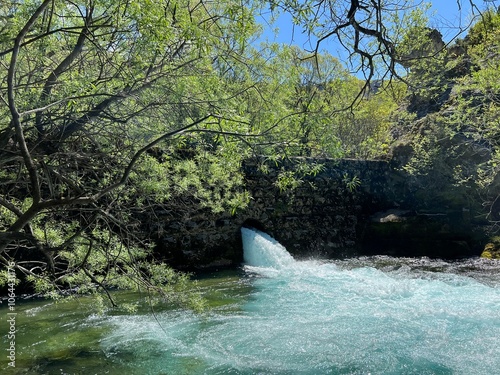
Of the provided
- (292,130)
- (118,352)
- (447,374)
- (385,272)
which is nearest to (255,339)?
(118,352)

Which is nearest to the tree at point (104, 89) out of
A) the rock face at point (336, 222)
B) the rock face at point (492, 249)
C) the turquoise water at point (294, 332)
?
the turquoise water at point (294, 332)

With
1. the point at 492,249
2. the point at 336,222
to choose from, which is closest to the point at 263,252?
the point at 336,222

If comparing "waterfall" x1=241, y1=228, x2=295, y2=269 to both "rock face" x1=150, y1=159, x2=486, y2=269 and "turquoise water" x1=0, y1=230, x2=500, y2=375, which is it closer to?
"rock face" x1=150, y1=159, x2=486, y2=269

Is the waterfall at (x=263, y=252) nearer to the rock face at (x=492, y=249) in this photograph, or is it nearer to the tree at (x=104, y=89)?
the rock face at (x=492, y=249)

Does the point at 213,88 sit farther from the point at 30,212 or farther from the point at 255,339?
the point at 255,339

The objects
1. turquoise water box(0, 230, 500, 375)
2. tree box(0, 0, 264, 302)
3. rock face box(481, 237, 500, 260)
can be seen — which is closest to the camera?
tree box(0, 0, 264, 302)

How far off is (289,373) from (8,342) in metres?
A: 3.90

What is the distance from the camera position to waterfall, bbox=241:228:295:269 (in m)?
11.6

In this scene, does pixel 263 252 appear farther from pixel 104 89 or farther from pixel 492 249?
pixel 104 89

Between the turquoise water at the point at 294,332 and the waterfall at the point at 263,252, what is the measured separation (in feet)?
7.79

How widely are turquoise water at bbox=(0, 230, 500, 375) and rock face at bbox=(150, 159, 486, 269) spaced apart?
272cm

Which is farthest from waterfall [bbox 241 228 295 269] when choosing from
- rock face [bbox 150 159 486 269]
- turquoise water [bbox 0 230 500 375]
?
turquoise water [bbox 0 230 500 375]

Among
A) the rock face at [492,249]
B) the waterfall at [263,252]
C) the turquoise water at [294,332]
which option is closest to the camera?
the turquoise water at [294,332]

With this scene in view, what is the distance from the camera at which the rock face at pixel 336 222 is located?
11688 mm
